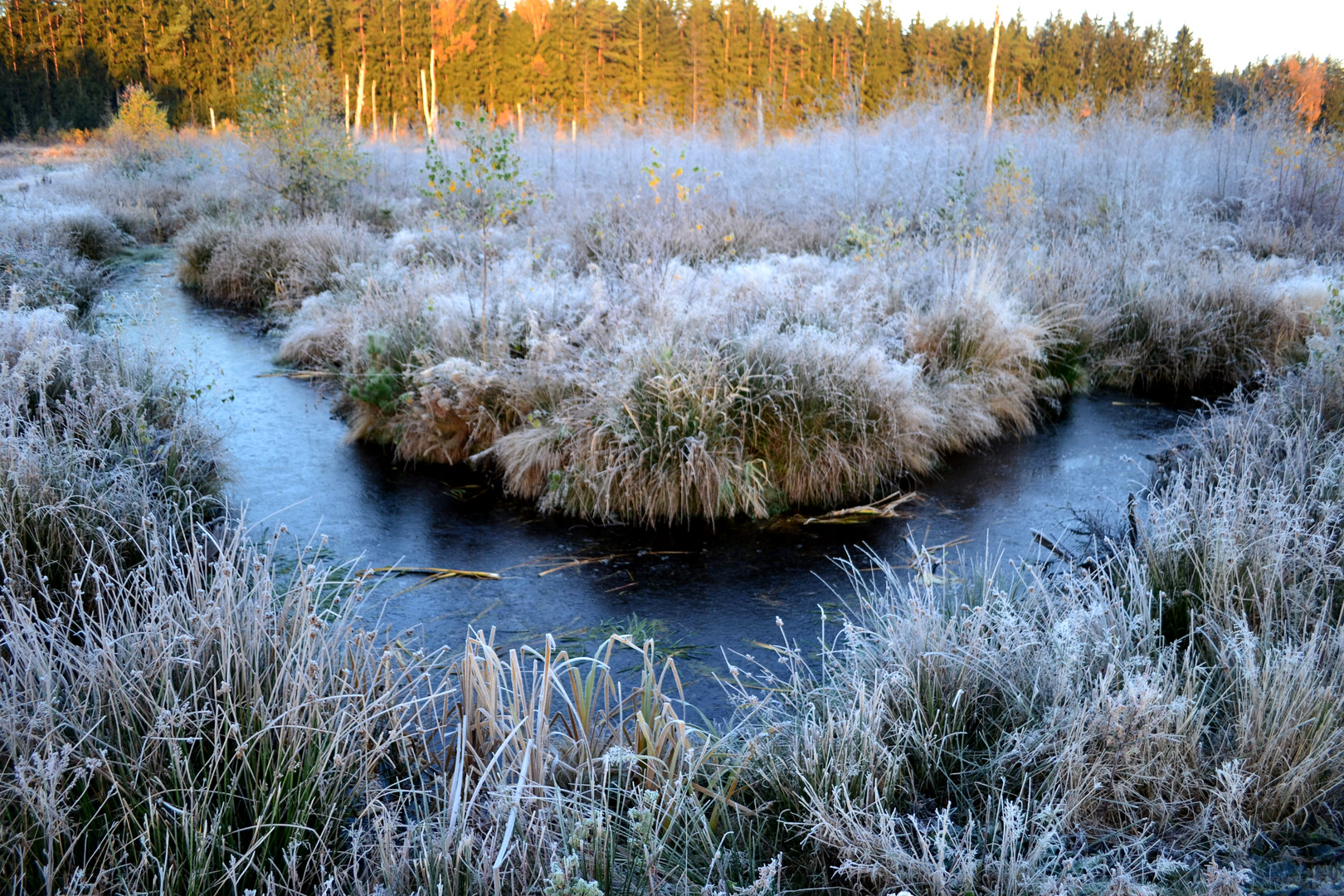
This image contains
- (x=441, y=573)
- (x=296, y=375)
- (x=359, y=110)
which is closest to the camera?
(x=441, y=573)

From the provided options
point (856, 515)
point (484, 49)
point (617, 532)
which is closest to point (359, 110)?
point (484, 49)

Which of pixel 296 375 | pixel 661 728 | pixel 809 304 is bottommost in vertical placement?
pixel 661 728

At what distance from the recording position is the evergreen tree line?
36.5 meters

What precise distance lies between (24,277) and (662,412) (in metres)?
6.70

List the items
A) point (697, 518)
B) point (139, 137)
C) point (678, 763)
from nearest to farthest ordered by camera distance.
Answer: point (678, 763) < point (697, 518) < point (139, 137)

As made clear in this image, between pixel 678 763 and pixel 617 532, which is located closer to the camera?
Answer: pixel 678 763

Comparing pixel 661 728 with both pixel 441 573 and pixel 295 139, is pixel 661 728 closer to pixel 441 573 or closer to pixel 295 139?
pixel 441 573

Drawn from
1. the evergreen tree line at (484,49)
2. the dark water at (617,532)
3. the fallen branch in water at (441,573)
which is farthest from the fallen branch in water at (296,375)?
the evergreen tree line at (484,49)

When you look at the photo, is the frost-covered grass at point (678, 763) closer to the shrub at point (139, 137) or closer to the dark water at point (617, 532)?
the dark water at point (617, 532)

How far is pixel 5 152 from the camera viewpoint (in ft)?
101

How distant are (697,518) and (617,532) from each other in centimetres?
55

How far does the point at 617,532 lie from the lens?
5.62 m

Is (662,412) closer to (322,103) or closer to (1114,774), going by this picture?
(1114,774)

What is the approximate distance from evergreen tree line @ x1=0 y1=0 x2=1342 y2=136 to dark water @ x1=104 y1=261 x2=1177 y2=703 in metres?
30.2
